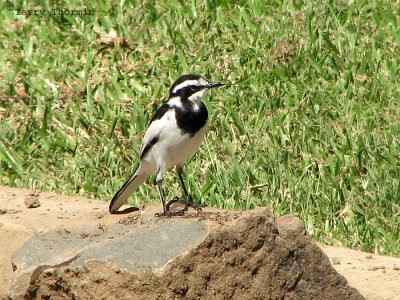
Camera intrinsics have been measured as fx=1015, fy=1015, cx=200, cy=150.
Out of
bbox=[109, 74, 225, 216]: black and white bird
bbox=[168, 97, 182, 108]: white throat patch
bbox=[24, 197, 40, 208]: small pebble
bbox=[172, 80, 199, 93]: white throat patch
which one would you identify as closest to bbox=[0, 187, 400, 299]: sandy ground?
bbox=[24, 197, 40, 208]: small pebble

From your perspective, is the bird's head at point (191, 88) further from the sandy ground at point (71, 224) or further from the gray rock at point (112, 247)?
the gray rock at point (112, 247)

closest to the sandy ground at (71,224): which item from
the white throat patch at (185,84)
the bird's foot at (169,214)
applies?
the bird's foot at (169,214)

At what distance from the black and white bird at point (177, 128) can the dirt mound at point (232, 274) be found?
119cm

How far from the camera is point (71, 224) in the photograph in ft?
20.9

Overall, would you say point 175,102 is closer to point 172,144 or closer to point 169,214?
point 172,144

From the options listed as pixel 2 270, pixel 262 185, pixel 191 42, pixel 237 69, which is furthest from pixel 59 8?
pixel 2 270

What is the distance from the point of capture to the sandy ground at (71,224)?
5.70 meters

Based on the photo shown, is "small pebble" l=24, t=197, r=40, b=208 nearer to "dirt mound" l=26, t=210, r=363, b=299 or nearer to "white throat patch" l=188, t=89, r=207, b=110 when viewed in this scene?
"white throat patch" l=188, t=89, r=207, b=110

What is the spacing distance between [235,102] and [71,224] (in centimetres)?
257

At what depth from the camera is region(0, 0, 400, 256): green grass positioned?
7422mm

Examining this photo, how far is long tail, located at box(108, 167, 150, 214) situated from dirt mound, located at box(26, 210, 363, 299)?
53.1 inches

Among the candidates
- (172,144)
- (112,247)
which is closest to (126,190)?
(172,144)

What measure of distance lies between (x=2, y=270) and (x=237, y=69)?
10.9ft

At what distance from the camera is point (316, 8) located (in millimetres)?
9312
